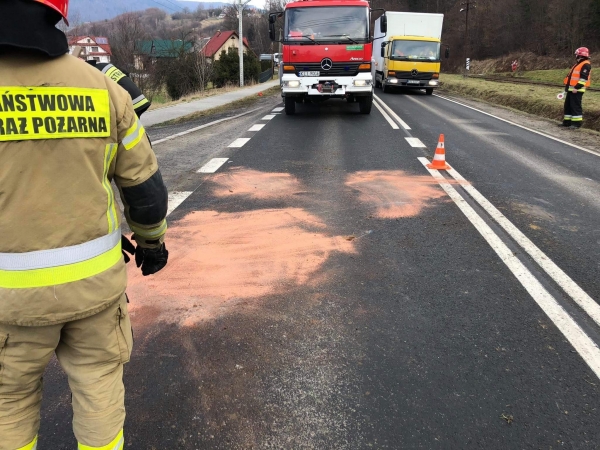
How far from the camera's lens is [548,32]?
58.2 meters

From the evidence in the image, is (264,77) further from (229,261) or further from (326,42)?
(229,261)

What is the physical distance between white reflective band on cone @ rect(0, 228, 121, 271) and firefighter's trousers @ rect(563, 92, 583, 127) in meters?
14.4

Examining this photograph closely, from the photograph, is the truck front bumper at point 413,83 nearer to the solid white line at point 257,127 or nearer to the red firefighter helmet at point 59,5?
the solid white line at point 257,127

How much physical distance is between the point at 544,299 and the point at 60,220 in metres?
3.31

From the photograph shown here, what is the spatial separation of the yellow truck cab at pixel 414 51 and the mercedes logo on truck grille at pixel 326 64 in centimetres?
1222

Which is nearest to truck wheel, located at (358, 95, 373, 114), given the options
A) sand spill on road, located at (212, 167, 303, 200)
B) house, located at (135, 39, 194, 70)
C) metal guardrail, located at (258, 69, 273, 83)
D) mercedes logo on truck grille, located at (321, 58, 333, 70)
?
mercedes logo on truck grille, located at (321, 58, 333, 70)

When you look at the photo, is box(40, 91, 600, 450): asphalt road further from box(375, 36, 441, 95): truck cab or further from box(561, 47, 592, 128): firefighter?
box(375, 36, 441, 95): truck cab

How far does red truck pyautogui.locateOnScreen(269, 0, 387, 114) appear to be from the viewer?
12734 millimetres

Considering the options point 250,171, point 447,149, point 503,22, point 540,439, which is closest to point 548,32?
point 503,22

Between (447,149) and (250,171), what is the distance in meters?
4.26

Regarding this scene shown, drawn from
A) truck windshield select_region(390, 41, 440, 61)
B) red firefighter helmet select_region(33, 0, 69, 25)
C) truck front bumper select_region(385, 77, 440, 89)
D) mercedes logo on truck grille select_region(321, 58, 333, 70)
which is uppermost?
truck windshield select_region(390, 41, 440, 61)

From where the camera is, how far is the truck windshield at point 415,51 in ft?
78.1


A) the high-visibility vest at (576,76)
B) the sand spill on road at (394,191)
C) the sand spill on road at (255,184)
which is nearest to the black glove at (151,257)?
the sand spill on road at (394,191)

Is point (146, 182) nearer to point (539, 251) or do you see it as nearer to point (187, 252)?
point (187, 252)
